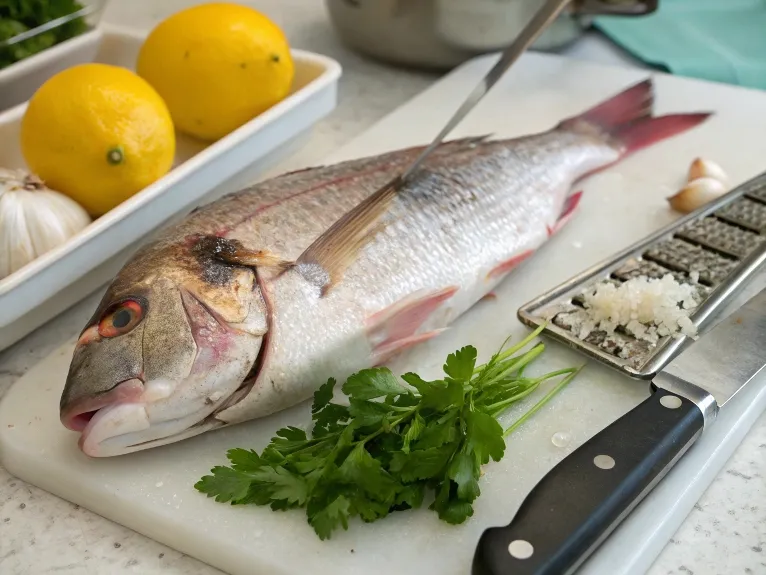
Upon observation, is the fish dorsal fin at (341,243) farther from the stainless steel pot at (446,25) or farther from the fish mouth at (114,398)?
the stainless steel pot at (446,25)

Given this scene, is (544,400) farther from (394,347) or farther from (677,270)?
(677,270)

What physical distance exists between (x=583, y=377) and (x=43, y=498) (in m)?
0.66

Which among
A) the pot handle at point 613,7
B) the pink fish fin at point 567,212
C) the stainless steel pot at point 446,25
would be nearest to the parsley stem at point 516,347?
the pink fish fin at point 567,212

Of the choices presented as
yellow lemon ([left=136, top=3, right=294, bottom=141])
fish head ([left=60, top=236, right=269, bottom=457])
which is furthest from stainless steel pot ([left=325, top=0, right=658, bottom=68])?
fish head ([left=60, top=236, right=269, bottom=457])

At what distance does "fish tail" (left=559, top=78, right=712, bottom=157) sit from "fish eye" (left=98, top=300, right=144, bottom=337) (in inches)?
33.6

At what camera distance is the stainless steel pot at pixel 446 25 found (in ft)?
5.81

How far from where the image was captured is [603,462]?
0.85m

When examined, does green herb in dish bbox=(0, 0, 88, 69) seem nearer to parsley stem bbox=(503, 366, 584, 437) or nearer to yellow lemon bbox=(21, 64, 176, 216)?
yellow lemon bbox=(21, 64, 176, 216)

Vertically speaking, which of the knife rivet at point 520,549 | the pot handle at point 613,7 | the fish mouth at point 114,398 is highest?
the fish mouth at point 114,398

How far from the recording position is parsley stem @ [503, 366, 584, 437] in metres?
0.99

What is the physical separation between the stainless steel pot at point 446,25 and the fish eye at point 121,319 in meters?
1.08

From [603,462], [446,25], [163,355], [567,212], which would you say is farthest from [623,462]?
[446,25]

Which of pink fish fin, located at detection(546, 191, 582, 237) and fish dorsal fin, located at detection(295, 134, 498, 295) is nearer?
fish dorsal fin, located at detection(295, 134, 498, 295)

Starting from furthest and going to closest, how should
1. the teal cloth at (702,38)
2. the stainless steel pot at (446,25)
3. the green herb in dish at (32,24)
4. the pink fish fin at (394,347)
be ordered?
the teal cloth at (702,38) → the stainless steel pot at (446,25) → the green herb in dish at (32,24) → the pink fish fin at (394,347)
